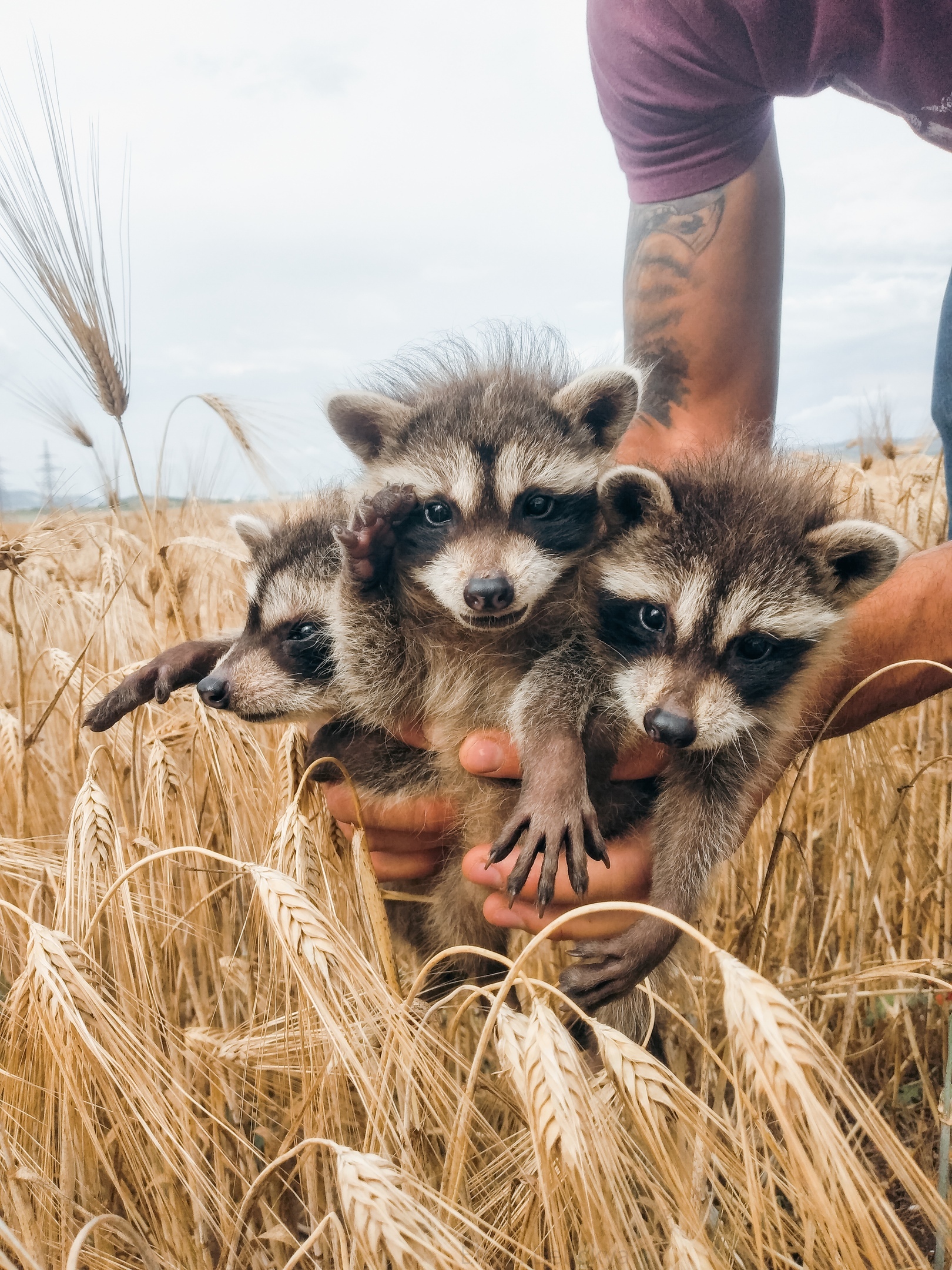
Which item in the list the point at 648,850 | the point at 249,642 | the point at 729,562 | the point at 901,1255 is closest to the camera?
the point at 901,1255

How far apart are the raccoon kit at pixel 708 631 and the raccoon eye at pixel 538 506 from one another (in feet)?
0.79

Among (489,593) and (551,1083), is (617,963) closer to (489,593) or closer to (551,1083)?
(551,1083)

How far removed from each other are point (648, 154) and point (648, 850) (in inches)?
118

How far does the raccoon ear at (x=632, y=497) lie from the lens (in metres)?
2.06

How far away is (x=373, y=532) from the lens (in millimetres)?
2201

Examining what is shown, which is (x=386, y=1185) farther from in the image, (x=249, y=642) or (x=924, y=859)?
(x=924, y=859)

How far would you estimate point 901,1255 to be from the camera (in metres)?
1.07

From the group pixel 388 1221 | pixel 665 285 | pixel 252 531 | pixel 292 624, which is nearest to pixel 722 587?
pixel 292 624

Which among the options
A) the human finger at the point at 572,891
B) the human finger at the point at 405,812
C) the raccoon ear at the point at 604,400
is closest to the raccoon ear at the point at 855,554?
the raccoon ear at the point at 604,400

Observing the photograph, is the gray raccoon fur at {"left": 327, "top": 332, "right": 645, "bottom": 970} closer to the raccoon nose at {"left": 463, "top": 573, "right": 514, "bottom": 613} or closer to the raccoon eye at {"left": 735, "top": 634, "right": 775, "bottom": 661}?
the raccoon nose at {"left": 463, "top": 573, "right": 514, "bottom": 613}

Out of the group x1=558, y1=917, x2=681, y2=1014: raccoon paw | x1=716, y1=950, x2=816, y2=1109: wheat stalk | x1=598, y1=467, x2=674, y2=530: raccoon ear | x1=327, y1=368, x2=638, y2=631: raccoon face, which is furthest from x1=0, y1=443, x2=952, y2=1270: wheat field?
x1=598, y1=467, x2=674, y2=530: raccoon ear

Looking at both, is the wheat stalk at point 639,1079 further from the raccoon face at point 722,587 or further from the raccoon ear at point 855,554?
the raccoon ear at point 855,554

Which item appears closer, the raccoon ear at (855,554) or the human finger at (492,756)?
the raccoon ear at (855,554)

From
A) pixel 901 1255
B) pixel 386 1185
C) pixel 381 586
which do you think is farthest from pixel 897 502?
pixel 386 1185
